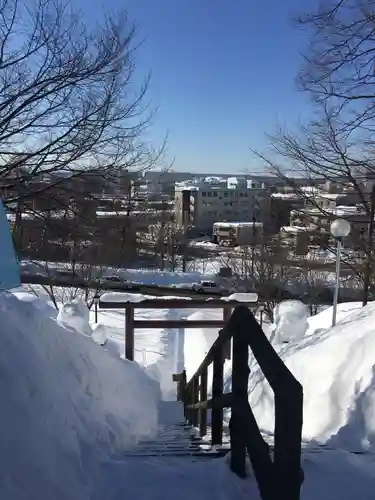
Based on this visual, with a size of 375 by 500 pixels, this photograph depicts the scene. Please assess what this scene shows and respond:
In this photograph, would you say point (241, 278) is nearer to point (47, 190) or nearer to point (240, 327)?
point (47, 190)

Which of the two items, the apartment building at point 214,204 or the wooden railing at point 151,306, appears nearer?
the wooden railing at point 151,306

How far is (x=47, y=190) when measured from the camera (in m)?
6.18

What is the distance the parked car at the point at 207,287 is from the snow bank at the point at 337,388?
21029 millimetres

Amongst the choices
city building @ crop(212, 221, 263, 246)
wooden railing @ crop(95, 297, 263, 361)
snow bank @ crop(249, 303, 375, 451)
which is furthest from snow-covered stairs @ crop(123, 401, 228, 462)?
city building @ crop(212, 221, 263, 246)

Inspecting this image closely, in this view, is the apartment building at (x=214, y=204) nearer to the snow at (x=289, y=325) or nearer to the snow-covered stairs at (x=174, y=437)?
the snow at (x=289, y=325)

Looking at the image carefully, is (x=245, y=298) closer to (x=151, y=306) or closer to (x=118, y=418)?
(x=151, y=306)

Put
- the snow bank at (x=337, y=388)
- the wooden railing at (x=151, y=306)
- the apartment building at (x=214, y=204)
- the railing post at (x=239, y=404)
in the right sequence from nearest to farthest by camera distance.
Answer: the railing post at (x=239, y=404)
the snow bank at (x=337, y=388)
the wooden railing at (x=151, y=306)
the apartment building at (x=214, y=204)

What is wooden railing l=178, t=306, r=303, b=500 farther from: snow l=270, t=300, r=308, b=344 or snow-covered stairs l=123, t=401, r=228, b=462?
snow l=270, t=300, r=308, b=344

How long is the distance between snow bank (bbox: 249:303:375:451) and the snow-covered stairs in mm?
918

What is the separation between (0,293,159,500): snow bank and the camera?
1.99 m

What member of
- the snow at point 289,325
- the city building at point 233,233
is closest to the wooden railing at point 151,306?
the snow at point 289,325

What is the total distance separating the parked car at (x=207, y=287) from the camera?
26.9 metres

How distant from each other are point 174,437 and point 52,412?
7.15 ft

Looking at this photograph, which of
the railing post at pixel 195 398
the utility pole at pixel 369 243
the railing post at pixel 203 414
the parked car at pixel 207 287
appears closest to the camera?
the railing post at pixel 203 414
